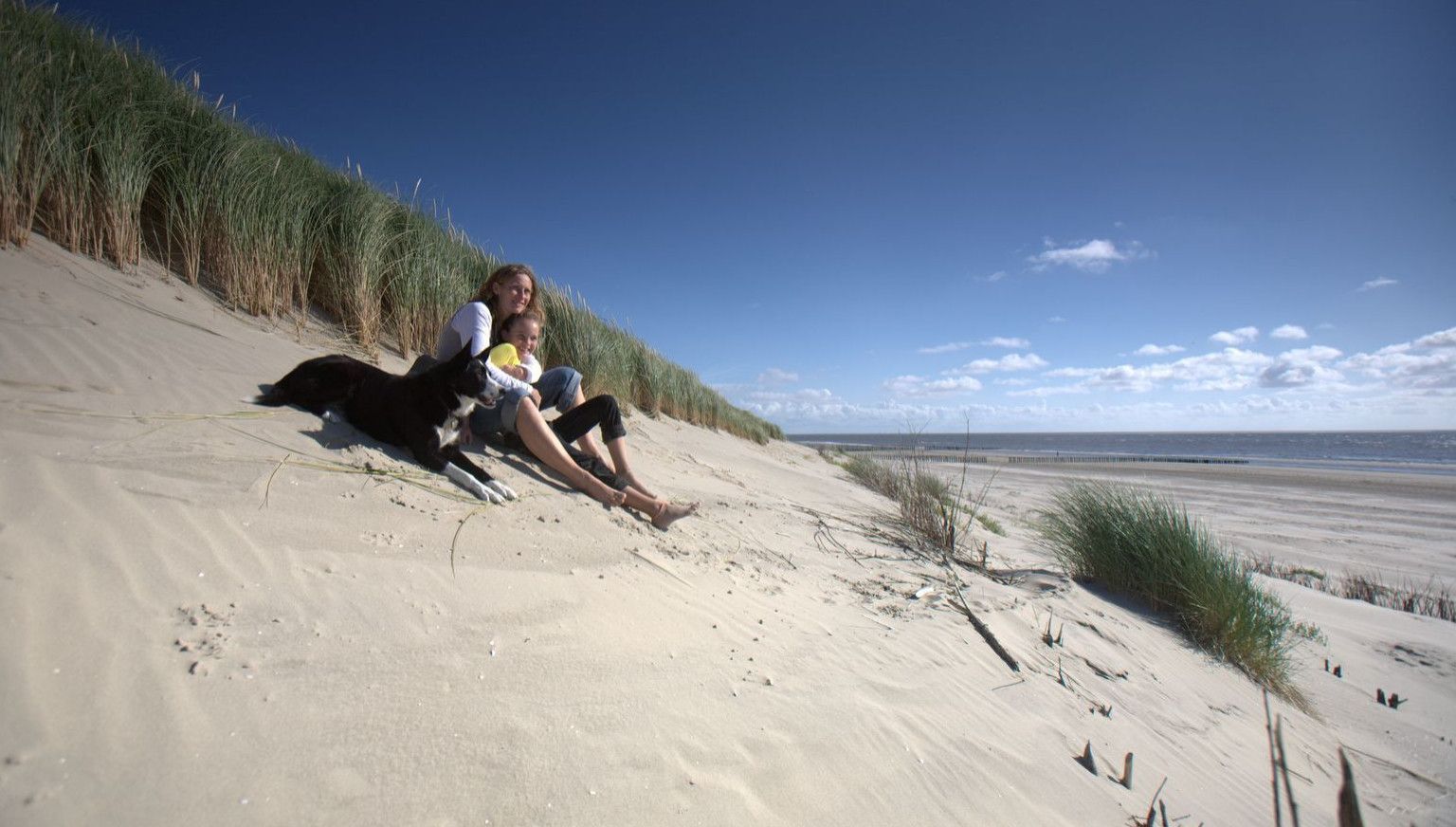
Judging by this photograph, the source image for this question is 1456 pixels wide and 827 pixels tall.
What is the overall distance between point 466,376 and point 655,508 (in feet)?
4.10

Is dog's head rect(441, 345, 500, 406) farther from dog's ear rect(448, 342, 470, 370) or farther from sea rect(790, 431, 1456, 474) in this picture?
sea rect(790, 431, 1456, 474)

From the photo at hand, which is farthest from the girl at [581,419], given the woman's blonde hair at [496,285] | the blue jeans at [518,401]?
the blue jeans at [518,401]

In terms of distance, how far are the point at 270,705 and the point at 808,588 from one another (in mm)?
2213

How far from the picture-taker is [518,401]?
11.8 feet

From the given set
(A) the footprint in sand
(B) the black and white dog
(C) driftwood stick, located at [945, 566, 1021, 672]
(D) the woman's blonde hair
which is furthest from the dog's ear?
(C) driftwood stick, located at [945, 566, 1021, 672]

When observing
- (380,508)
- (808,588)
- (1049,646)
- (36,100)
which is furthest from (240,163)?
(1049,646)

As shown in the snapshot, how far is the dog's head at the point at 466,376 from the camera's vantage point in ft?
10.5

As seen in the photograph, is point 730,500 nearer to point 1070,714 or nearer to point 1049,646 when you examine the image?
point 1049,646

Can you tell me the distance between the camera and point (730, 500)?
15.9 feet

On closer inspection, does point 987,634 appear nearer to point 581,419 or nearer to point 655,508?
point 655,508

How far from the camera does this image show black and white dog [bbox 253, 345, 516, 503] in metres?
3.07

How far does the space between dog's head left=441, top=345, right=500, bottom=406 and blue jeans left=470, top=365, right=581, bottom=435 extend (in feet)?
1.14

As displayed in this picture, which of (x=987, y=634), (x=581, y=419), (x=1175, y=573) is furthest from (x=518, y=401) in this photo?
(x=1175, y=573)

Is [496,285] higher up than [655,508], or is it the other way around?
[496,285]
